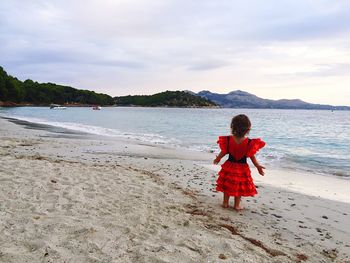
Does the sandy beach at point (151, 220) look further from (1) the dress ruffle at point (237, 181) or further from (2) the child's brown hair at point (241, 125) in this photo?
(2) the child's brown hair at point (241, 125)

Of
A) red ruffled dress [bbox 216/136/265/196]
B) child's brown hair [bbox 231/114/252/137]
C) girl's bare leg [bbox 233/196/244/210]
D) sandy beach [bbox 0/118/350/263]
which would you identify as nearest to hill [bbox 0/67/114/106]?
sandy beach [bbox 0/118/350/263]

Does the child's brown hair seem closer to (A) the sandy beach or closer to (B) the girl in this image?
(B) the girl

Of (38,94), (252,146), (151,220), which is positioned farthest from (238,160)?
(38,94)

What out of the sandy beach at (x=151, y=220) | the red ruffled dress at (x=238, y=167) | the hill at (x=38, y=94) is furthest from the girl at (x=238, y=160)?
the hill at (x=38, y=94)

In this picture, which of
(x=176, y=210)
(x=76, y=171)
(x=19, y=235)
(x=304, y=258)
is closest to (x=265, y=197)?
(x=176, y=210)

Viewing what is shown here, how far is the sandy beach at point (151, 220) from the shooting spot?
3.86 meters

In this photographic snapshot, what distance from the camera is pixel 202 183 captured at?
28.3 ft

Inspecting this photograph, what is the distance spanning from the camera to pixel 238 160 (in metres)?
6.30

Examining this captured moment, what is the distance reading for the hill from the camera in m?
104

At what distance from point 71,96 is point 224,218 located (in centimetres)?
17775

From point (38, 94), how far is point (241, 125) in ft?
498

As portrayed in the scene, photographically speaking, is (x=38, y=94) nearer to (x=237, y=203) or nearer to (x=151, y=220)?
(x=237, y=203)

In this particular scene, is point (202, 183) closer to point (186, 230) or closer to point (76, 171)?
point (76, 171)

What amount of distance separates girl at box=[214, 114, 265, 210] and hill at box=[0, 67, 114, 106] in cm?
10628
